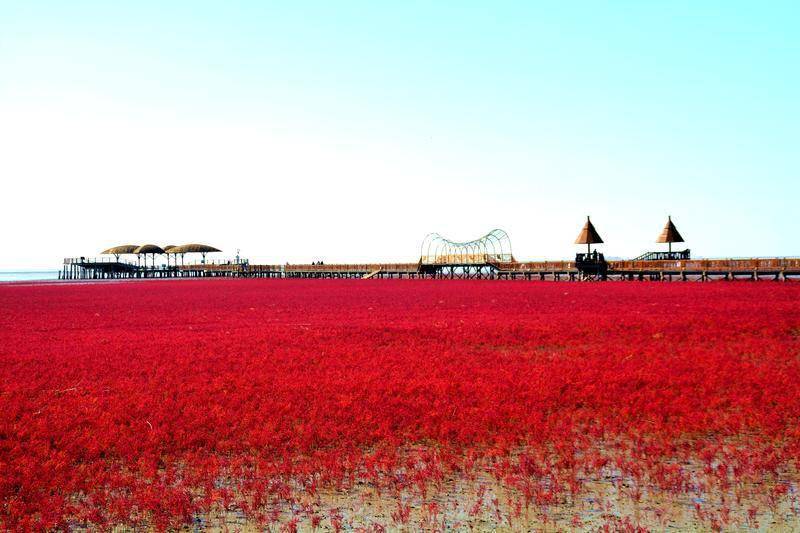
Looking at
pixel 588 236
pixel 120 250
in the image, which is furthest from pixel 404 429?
pixel 120 250

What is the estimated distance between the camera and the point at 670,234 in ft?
211

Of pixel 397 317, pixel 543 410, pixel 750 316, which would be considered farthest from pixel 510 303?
pixel 543 410

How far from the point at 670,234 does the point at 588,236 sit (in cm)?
758

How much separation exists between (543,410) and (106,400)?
7149 millimetres

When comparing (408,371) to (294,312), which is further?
(294,312)

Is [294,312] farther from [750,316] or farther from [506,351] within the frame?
[750,316]

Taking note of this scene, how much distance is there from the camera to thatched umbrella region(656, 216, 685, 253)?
209ft

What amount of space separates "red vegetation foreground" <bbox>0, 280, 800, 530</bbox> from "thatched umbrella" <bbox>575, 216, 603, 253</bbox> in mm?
46244

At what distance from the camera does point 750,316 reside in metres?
22.6

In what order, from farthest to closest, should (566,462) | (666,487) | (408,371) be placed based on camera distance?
(408,371)
(566,462)
(666,487)

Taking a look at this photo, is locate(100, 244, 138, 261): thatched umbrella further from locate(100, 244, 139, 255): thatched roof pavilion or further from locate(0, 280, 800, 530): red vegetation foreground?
locate(0, 280, 800, 530): red vegetation foreground

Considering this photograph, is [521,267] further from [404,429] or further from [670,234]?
[404,429]

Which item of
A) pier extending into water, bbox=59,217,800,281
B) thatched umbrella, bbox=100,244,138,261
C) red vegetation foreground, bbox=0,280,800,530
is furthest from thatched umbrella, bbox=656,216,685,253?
thatched umbrella, bbox=100,244,138,261

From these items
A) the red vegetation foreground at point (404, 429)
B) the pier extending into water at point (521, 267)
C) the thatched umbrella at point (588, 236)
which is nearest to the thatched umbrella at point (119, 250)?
the pier extending into water at point (521, 267)
